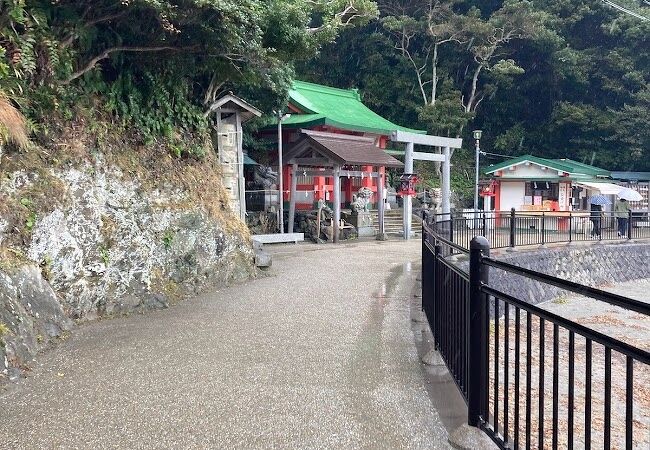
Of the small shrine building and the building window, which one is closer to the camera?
the small shrine building

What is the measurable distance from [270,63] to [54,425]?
672 centimetres

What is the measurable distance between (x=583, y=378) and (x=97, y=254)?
6413 millimetres

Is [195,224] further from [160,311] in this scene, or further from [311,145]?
[311,145]

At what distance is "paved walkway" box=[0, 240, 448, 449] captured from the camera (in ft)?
11.2

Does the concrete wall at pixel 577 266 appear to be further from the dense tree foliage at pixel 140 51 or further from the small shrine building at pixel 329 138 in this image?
the dense tree foliage at pixel 140 51

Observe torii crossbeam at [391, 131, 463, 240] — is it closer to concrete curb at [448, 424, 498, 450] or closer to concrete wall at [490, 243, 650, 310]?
concrete wall at [490, 243, 650, 310]

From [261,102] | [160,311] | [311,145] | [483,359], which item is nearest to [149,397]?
[483,359]

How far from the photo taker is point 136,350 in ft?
17.1

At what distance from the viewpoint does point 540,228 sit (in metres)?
14.7

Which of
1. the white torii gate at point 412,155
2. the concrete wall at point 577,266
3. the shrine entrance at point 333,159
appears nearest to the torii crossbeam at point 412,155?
the white torii gate at point 412,155

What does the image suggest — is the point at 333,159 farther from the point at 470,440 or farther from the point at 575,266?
the point at 470,440

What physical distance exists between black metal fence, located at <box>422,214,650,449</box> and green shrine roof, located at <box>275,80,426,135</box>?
12.7 m

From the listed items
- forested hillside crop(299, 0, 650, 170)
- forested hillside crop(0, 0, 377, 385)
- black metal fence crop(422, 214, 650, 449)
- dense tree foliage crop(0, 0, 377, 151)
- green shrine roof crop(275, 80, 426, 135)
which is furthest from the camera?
forested hillside crop(299, 0, 650, 170)

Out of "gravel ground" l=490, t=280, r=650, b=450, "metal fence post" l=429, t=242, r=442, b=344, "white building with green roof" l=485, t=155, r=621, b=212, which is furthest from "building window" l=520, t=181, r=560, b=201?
"metal fence post" l=429, t=242, r=442, b=344
